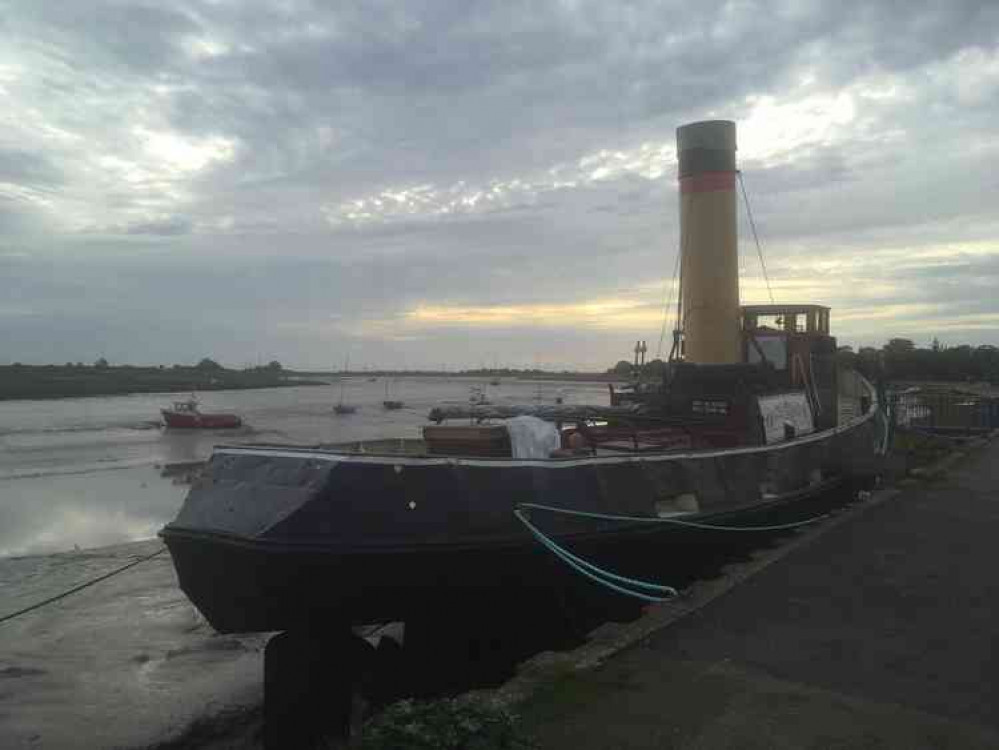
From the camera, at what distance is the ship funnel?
12.7 meters

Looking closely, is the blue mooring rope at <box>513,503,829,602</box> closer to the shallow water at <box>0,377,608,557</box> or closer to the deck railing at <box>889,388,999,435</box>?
the shallow water at <box>0,377,608,557</box>

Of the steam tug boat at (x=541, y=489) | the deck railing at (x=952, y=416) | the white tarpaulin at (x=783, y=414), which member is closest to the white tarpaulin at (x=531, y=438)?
the steam tug boat at (x=541, y=489)

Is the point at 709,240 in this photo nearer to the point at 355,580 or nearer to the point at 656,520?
the point at 656,520

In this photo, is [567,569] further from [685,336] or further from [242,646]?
[685,336]

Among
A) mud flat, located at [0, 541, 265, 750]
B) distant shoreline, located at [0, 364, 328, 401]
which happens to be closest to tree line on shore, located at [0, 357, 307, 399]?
distant shoreline, located at [0, 364, 328, 401]

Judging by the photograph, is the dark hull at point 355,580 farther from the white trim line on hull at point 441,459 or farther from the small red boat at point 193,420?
the small red boat at point 193,420

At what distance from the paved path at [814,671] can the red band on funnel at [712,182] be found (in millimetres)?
6046

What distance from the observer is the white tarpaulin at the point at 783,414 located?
1149 centimetres

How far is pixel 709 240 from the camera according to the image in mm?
12820

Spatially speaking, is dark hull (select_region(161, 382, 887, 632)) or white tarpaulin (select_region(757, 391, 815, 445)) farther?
white tarpaulin (select_region(757, 391, 815, 445))

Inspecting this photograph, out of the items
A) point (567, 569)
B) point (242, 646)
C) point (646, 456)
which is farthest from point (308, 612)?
point (646, 456)

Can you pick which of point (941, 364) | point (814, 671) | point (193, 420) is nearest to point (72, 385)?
point (193, 420)

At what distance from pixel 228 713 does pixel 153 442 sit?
109 ft

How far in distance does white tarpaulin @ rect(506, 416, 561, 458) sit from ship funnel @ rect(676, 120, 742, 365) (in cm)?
479
